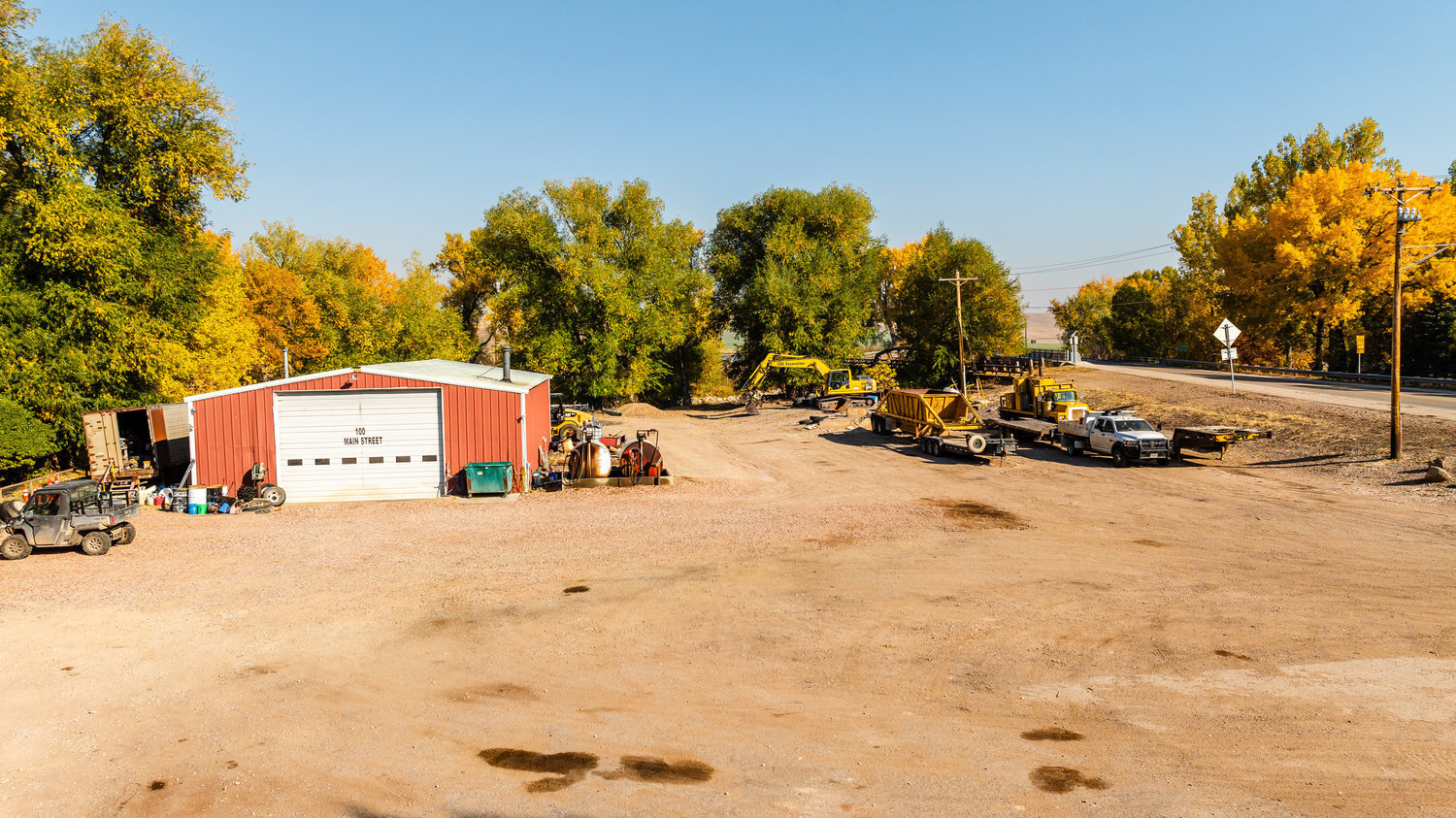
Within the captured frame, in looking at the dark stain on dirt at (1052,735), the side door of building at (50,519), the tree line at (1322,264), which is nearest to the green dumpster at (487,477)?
the side door of building at (50,519)

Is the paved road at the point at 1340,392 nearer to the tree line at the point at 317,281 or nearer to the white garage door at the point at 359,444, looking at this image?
the tree line at the point at 317,281

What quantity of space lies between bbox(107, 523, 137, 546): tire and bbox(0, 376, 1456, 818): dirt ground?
0.79m

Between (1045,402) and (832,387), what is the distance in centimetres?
1566

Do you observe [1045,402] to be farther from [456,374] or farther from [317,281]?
[317,281]

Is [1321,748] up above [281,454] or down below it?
below

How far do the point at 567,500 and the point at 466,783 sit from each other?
15.4 meters

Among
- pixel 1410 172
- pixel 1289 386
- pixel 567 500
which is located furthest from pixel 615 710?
pixel 1410 172

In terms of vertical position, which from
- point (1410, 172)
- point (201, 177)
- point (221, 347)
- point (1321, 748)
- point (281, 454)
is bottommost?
point (1321, 748)

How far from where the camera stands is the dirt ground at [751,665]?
24.9 feet

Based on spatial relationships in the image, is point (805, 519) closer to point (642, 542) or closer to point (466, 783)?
point (642, 542)

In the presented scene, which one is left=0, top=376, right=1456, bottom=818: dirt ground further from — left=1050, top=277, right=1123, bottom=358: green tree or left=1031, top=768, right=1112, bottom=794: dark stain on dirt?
left=1050, top=277, right=1123, bottom=358: green tree

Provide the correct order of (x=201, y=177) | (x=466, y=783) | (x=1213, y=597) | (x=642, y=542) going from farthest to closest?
(x=201, y=177), (x=642, y=542), (x=1213, y=597), (x=466, y=783)

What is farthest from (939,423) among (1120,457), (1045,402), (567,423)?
(567,423)

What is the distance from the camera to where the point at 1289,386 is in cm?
4038
